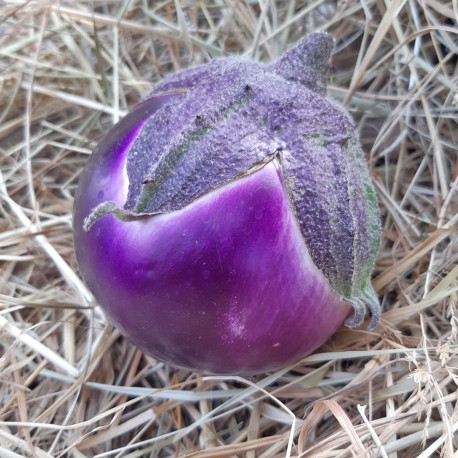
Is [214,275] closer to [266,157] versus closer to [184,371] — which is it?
[266,157]

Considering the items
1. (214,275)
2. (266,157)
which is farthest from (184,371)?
(266,157)

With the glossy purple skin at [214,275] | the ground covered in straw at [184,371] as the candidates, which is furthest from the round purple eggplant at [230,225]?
the ground covered in straw at [184,371]

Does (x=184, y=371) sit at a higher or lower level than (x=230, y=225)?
lower

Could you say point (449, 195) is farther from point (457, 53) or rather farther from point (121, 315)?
point (121, 315)

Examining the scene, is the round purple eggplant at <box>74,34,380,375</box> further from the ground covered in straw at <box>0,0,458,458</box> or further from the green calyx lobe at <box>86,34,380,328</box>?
the ground covered in straw at <box>0,0,458,458</box>

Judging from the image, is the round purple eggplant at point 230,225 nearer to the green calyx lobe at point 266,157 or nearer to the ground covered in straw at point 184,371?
the green calyx lobe at point 266,157

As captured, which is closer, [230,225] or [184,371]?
[230,225]
